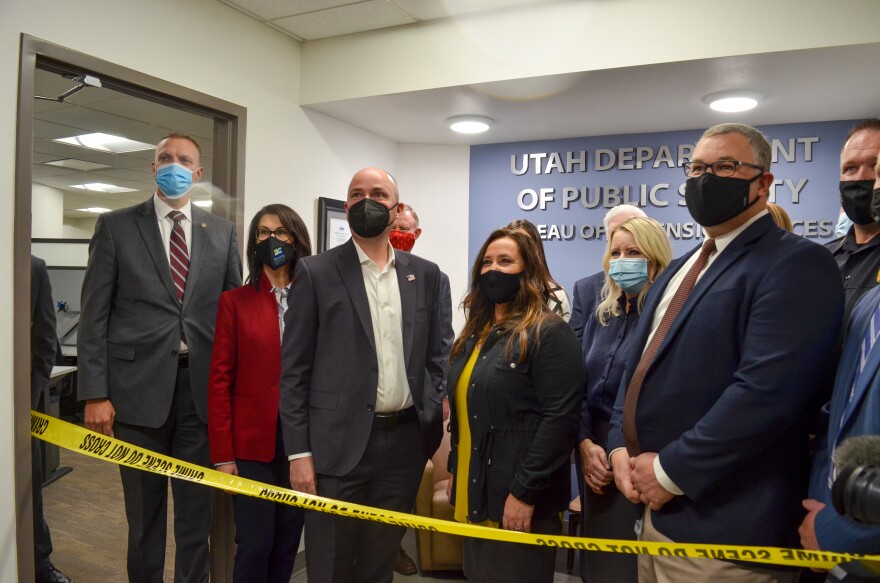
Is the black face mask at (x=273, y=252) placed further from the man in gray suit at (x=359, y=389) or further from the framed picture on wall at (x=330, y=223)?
the framed picture on wall at (x=330, y=223)

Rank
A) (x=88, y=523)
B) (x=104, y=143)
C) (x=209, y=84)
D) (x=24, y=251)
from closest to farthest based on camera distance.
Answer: (x=24, y=251), (x=209, y=84), (x=88, y=523), (x=104, y=143)

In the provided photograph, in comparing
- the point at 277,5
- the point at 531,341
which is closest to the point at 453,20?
the point at 277,5

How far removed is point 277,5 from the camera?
3219 mm

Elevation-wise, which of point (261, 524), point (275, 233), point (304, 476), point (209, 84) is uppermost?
point (209, 84)

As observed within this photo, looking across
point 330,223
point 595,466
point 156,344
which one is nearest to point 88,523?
point 156,344

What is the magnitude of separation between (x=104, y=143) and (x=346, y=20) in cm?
285

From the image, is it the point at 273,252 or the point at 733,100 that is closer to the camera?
the point at 273,252

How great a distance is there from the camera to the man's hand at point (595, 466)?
6.70 ft

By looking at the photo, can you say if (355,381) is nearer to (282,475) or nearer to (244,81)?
(282,475)

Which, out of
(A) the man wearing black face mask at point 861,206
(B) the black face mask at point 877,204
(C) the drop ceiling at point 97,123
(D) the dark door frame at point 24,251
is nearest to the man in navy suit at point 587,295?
(A) the man wearing black face mask at point 861,206

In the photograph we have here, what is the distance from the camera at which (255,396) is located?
246 cm

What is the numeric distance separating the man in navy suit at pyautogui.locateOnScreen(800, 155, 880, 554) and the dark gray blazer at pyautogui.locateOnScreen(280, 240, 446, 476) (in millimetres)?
1217

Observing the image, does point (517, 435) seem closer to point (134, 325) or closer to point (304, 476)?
point (304, 476)

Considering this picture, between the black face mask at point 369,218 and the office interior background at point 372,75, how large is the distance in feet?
3.90
